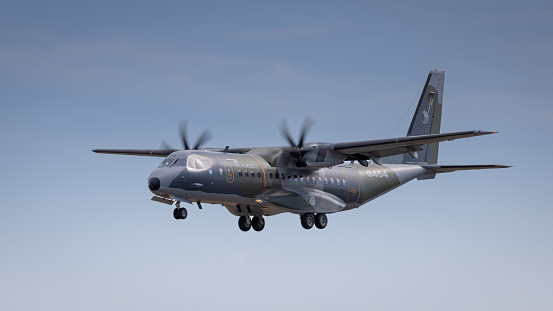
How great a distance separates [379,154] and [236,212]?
6.19m

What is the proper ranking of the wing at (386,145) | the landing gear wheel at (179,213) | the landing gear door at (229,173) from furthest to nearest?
the landing gear door at (229,173) → the wing at (386,145) → the landing gear wheel at (179,213)

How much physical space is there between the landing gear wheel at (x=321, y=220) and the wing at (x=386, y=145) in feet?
8.78

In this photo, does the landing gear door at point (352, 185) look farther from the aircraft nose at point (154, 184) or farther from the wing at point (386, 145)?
the aircraft nose at point (154, 184)

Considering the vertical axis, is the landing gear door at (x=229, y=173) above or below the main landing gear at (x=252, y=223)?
above

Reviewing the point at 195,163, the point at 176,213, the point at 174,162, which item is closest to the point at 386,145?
the point at 195,163

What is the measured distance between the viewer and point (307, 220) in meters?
29.2

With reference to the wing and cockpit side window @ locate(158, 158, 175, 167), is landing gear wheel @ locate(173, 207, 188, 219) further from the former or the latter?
the wing

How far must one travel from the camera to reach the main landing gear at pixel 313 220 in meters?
29.3

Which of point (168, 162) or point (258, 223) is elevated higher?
point (168, 162)

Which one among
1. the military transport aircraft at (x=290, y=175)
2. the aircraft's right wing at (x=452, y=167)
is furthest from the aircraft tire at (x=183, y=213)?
the aircraft's right wing at (x=452, y=167)

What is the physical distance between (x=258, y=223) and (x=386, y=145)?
6.37 metres

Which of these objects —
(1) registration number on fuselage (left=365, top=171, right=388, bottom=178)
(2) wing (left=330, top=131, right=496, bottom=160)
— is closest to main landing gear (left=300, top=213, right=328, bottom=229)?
(2) wing (left=330, top=131, right=496, bottom=160)

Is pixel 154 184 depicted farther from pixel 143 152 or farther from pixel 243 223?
pixel 143 152

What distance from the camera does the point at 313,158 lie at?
2869 cm
